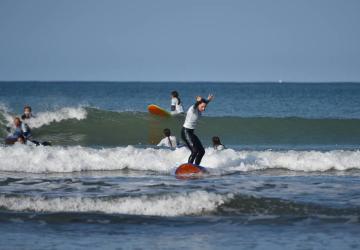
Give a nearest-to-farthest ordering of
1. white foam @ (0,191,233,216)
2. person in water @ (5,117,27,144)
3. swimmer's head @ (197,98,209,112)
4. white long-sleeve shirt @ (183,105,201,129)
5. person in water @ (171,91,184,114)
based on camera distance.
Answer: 1. white foam @ (0,191,233,216)
2. swimmer's head @ (197,98,209,112)
3. white long-sleeve shirt @ (183,105,201,129)
4. person in water @ (5,117,27,144)
5. person in water @ (171,91,184,114)

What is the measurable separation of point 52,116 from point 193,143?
1685cm

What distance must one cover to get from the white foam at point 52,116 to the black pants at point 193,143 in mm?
15082

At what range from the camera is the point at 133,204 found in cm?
1359

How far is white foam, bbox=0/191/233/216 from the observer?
13.4 m

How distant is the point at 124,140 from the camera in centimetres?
3017

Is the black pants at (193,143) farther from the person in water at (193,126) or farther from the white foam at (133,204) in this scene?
the white foam at (133,204)

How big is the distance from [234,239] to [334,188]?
16.2 feet

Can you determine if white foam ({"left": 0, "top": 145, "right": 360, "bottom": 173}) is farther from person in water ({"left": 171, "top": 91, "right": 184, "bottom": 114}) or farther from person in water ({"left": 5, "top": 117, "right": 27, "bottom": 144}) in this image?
person in water ({"left": 171, "top": 91, "right": 184, "bottom": 114})

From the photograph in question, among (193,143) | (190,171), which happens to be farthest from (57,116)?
(190,171)

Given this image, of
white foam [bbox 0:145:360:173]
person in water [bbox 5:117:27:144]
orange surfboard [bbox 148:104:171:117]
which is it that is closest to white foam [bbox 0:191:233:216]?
white foam [bbox 0:145:360:173]

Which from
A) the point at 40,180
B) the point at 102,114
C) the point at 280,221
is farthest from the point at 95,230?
the point at 102,114

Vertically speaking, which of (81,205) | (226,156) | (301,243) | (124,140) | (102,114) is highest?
(102,114)

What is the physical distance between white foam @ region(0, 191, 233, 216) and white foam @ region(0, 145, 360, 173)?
5.76 m

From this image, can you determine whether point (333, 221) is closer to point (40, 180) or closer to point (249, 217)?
point (249, 217)
